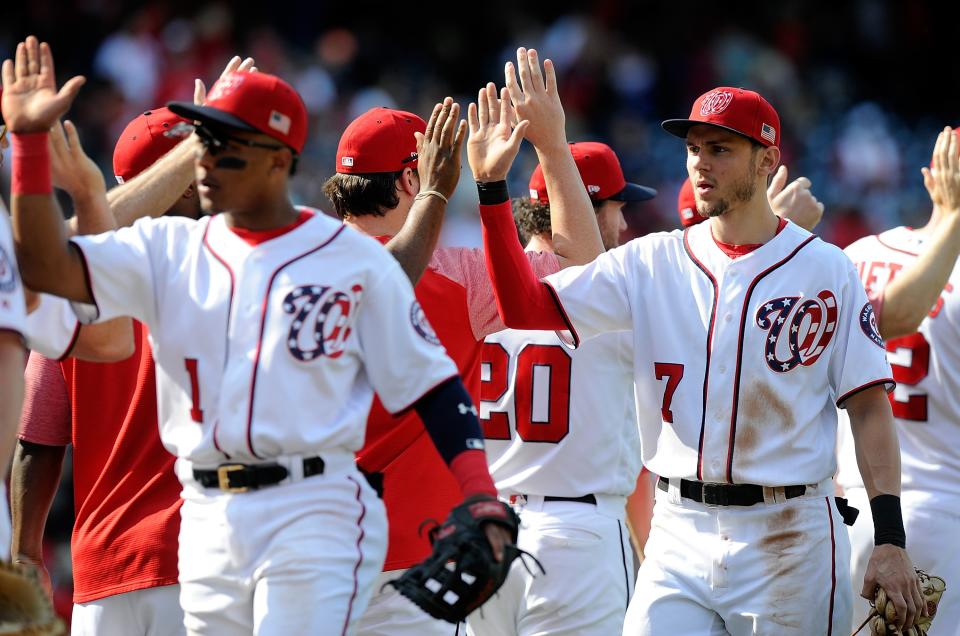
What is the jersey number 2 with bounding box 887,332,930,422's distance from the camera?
5648 millimetres

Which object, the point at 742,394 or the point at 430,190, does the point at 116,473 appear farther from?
the point at 742,394

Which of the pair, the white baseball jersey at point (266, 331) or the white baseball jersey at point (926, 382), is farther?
the white baseball jersey at point (926, 382)

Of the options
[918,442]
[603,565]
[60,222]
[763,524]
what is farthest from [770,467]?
[60,222]

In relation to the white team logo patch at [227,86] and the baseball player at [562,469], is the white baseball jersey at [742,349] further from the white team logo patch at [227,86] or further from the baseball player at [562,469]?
the white team logo patch at [227,86]

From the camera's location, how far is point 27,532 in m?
4.61

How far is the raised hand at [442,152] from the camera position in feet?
14.7

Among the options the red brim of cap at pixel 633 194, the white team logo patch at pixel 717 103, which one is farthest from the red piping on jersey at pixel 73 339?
the red brim of cap at pixel 633 194

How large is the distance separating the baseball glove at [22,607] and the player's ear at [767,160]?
2855 mm

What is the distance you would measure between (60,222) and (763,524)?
2.43 metres

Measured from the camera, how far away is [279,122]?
3816 mm

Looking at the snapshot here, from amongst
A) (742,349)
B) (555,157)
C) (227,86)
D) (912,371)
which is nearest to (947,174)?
(912,371)

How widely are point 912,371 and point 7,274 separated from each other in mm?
3732

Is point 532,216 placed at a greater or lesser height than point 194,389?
greater

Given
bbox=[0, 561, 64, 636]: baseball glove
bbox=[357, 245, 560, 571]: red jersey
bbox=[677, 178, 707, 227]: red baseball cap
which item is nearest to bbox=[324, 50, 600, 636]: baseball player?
bbox=[357, 245, 560, 571]: red jersey
